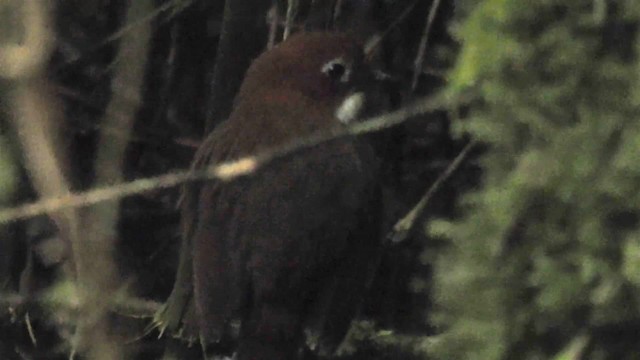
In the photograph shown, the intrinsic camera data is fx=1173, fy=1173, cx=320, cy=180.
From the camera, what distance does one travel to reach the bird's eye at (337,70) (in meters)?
1.66

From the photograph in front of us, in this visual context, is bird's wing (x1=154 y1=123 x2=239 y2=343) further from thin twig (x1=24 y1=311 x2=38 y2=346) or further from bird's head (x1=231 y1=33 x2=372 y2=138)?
thin twig (x1=24 y1=311 x2=38 y2=346)

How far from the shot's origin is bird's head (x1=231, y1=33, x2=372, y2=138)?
164 cm

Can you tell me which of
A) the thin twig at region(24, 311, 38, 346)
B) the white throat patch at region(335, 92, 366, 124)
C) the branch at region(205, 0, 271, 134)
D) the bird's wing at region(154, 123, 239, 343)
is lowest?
the thin twig at region(24, 311, 38, 346)

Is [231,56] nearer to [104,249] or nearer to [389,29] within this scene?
[389,29]

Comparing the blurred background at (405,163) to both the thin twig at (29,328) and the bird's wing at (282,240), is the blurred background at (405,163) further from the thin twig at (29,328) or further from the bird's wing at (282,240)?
the bird's wing at (282,240)

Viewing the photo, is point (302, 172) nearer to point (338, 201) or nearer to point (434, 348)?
point (338, 201)

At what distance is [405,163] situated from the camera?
1.81 meters

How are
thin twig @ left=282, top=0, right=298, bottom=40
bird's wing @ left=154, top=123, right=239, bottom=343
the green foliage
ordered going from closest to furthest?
the green foliage < bird's wing @ left=154, top=123, right=239, bottom=343 < thin twig @ left=282, top=0, right=298, bottom=40

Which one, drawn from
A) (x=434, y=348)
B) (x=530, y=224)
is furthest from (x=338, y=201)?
(x=530, y=224)

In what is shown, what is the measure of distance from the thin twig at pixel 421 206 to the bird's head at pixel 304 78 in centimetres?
17

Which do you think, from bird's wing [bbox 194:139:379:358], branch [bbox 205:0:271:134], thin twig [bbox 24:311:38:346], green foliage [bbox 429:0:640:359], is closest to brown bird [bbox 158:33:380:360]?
bird's wing [bbox 194:139:379:358]

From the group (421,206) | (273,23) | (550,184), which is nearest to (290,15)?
(273,23)

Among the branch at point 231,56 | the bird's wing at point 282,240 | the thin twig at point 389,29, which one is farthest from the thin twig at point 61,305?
the thin twig at point 389,29

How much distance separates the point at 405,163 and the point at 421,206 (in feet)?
0.84
